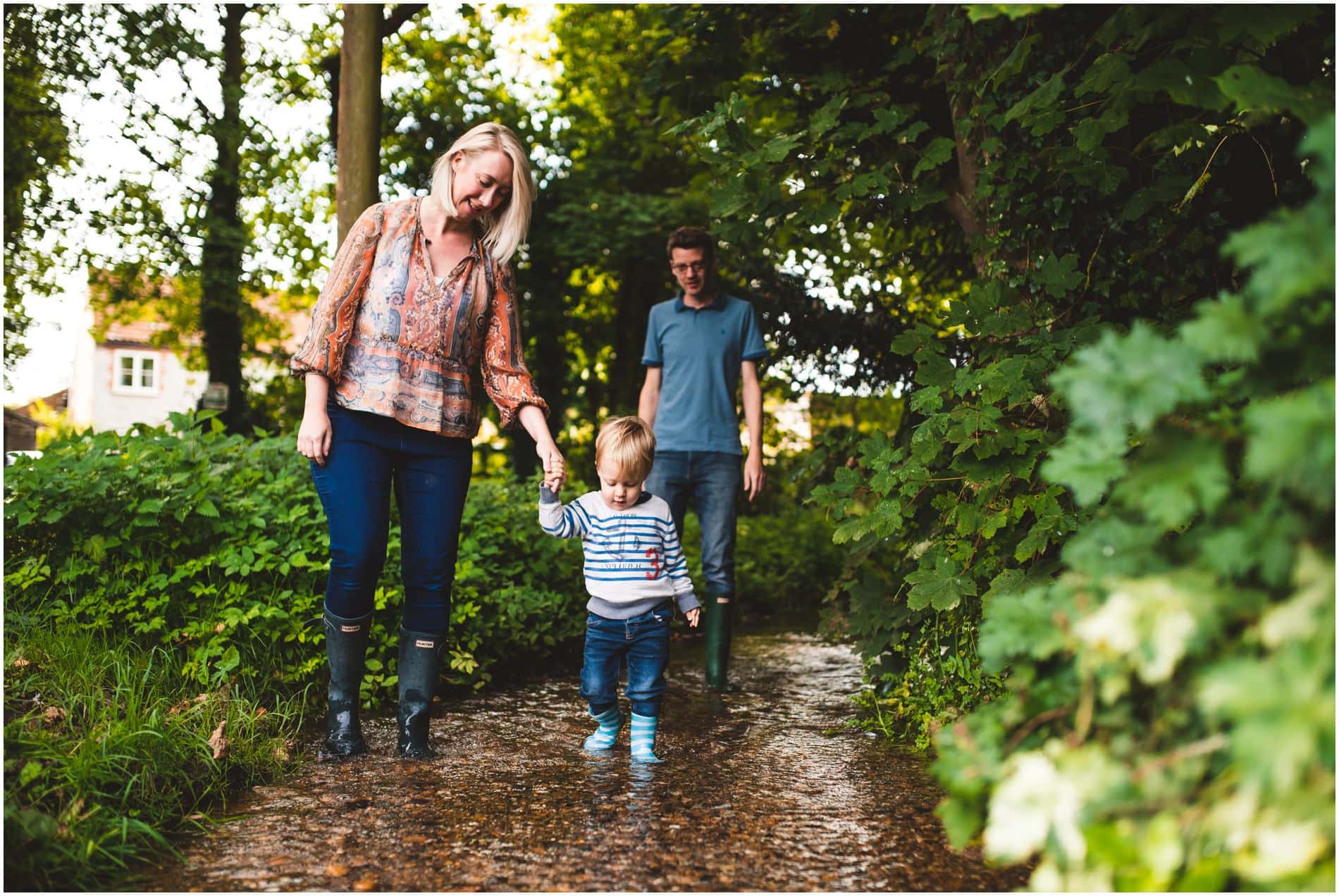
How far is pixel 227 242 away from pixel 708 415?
10.7 metres

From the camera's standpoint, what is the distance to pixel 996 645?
1.58m

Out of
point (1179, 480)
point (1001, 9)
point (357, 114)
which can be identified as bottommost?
point (1179, 480)

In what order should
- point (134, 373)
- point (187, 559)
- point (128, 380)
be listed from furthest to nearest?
point (134, 373), point (128, 380), point (187, 559)

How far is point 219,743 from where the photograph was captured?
2.94 m

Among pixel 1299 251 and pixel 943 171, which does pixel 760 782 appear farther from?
pixel 943 171

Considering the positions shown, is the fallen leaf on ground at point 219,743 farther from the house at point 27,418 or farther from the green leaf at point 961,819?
the house at point 27,418

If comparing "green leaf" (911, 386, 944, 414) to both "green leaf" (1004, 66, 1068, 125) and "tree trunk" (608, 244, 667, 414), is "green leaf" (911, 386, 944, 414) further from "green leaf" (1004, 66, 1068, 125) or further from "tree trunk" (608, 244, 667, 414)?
"tree trunk" (608, 244, 667, 414)

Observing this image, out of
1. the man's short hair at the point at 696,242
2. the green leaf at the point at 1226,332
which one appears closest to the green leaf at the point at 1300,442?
the green leaf at the point at 1226,332

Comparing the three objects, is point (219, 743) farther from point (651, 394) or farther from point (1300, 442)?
point (1300, 442)

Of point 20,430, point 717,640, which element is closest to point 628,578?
point 717,640

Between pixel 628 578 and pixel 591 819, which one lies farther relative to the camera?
pixel 628 578

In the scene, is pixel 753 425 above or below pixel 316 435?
above

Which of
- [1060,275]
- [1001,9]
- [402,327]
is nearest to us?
[1001,9]

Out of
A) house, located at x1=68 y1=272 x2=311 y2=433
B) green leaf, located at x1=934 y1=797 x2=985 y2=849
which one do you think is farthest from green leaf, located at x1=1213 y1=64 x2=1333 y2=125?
house, located at x1=68 y1=272 x2=311 y2=433
